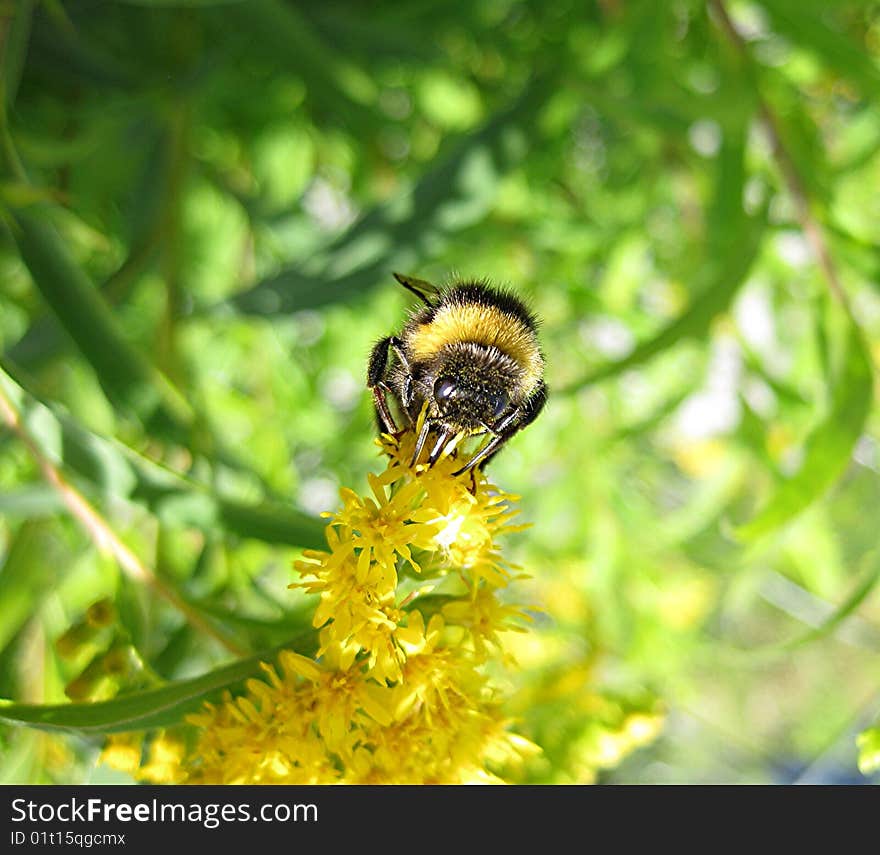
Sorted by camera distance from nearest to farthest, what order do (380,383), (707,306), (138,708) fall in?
(138,708) < (380,383) < (707,306)

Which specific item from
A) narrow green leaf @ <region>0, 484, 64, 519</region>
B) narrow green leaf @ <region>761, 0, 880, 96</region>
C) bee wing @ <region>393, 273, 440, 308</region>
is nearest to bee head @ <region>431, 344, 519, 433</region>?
bee wing @ <region>393, 273, 440, 308</region>

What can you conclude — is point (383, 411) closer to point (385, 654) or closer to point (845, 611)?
point (385, 654)

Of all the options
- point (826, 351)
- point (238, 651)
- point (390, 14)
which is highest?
point (390, 14)

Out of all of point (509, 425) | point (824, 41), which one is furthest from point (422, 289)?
point (824, 41)

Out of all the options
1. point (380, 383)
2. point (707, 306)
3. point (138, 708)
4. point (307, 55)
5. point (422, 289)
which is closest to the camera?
point (138, 708)

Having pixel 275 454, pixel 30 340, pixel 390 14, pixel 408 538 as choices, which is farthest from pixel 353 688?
pixel 390 14
